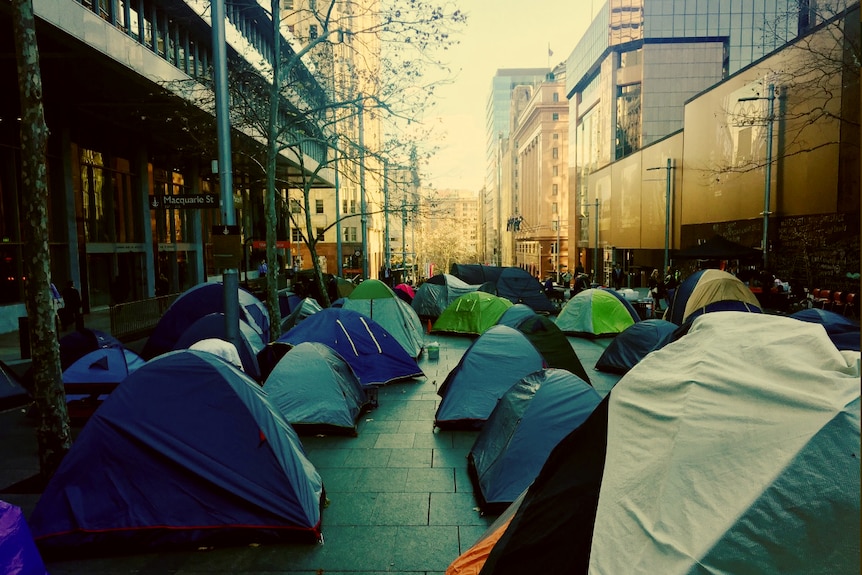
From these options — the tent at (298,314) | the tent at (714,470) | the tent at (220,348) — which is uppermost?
the tent at (714,470)

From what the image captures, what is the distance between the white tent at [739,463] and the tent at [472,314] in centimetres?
1587

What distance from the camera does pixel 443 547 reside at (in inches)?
220

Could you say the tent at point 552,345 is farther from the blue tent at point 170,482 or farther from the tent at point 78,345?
the tent at point 78,345

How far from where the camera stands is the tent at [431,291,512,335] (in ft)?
64.0

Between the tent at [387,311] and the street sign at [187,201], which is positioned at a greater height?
the street sign at [187,201]

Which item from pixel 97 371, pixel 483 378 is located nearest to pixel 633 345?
pixel 483 378

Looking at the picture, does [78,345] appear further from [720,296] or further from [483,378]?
[720,296]

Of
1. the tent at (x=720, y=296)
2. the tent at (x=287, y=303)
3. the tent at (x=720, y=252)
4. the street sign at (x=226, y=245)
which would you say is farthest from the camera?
the tent at (x=287, y=303)

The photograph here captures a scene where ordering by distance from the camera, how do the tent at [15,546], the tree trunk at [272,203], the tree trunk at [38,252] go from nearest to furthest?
the tent at [15,546], the tree trunk at [38,252], the tree trunk at [272,203]

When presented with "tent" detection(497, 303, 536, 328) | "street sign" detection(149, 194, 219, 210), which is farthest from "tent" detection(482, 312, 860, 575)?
"tent" detection(497, 303, 536, 328)

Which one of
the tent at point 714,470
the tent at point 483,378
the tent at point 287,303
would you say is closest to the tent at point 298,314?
the tent at point 287,303

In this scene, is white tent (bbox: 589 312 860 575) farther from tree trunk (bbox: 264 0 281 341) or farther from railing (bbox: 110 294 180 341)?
railing (bbox: 110 294 180 341)

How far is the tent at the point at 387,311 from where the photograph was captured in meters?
15.7

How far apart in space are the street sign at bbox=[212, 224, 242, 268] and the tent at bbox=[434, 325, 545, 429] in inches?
181
